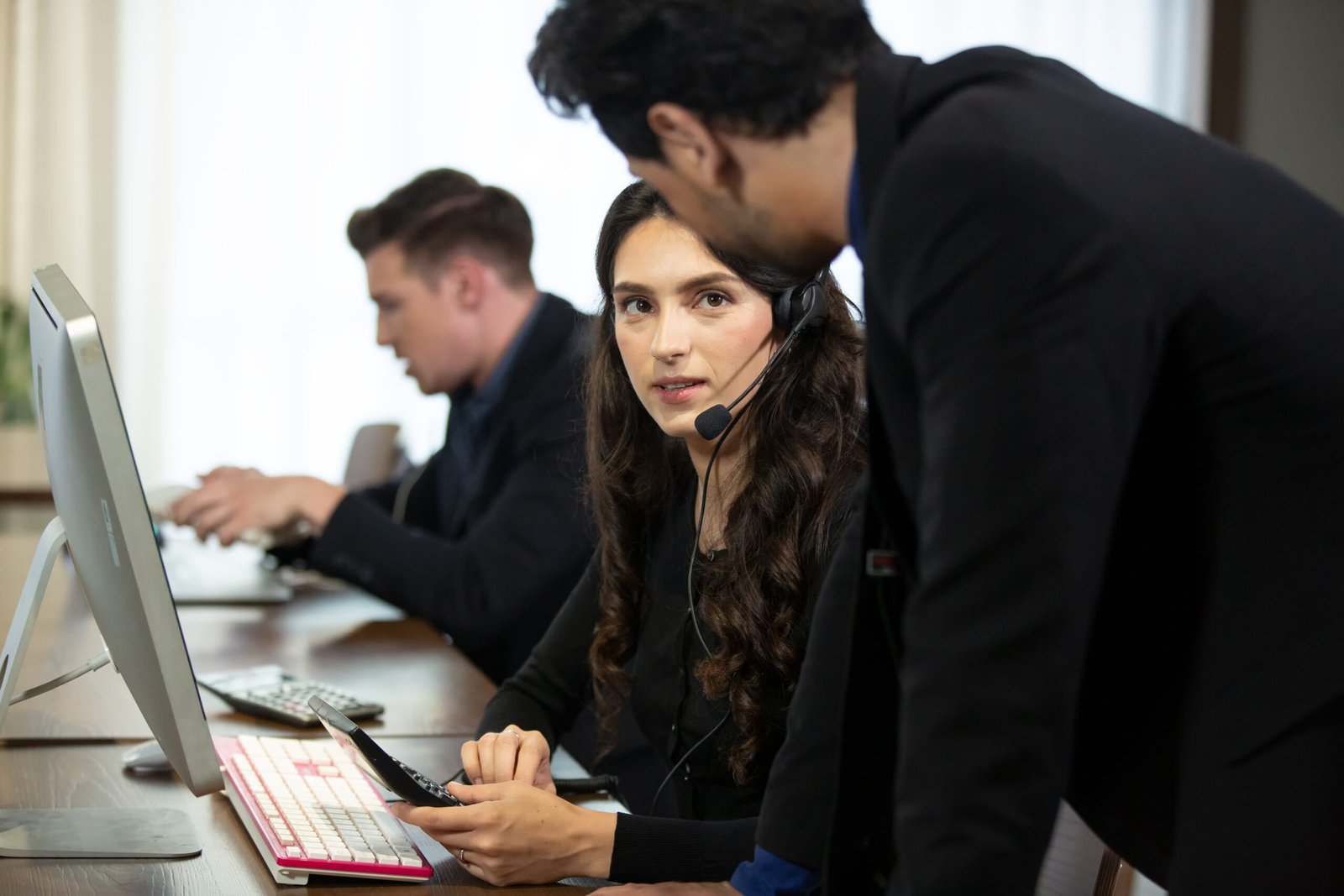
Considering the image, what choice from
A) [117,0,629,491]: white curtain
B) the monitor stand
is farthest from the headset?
[117,0,629,491]: white curtain

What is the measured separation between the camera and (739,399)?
54.9 inches

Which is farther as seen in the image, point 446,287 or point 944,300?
point 446,287

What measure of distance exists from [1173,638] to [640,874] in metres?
0.49

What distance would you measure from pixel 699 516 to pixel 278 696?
1.70 feet

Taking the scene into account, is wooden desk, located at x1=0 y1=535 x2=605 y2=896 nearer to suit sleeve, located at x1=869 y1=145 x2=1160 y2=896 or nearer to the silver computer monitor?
the silver computer monitor

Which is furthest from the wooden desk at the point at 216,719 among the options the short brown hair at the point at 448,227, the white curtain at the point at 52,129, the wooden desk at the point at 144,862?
the white curtain at the point at 52,129

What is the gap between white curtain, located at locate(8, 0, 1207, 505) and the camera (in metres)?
4.30

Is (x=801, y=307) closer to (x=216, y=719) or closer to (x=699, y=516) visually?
(x=699, y=516)

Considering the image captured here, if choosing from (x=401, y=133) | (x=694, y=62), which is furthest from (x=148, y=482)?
(x=694, y=62)

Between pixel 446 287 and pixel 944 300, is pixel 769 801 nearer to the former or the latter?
pixel 944 300

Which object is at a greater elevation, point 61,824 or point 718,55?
point 718,55

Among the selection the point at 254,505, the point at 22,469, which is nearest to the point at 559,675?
the point at 254,505

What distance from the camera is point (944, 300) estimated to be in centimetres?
67

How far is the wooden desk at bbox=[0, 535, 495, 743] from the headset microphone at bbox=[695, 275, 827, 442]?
1.45 ft
